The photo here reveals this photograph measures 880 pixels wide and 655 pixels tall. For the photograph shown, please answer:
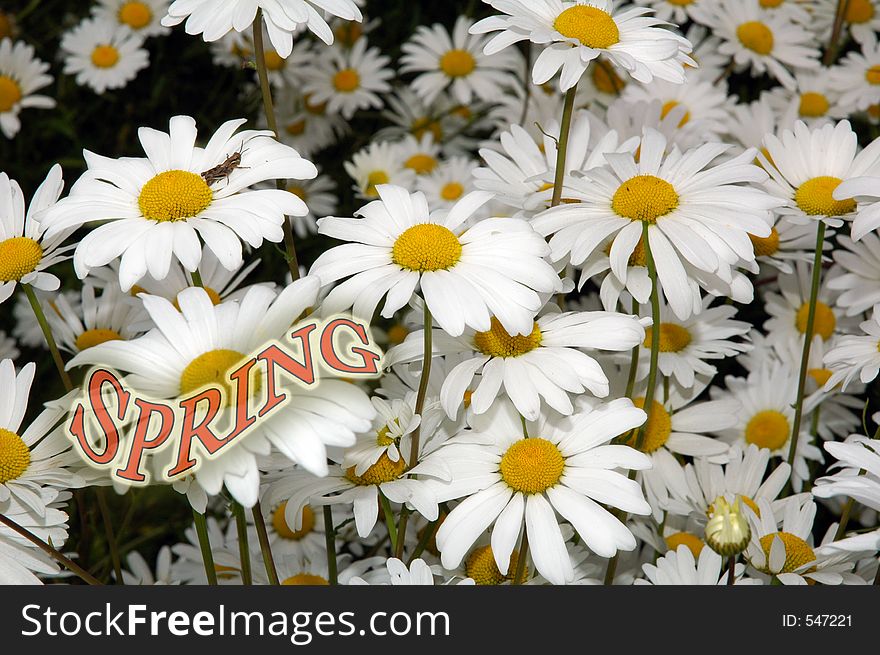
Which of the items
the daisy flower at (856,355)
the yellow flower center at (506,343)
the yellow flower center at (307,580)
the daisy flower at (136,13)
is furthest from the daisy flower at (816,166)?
the daisy flower at (136,13)

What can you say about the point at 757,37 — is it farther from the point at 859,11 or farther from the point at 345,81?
the point at 345,81

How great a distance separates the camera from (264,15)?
0.73 m

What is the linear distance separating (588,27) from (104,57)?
1087 mm

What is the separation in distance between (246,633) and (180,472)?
0.43 feet

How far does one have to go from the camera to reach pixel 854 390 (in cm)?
107

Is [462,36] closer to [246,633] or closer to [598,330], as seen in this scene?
[598,330]

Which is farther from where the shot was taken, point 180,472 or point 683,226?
point 683,226

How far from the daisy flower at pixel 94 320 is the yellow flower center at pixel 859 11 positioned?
120 cm

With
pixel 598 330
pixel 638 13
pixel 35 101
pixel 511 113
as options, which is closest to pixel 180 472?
pixel 598 330

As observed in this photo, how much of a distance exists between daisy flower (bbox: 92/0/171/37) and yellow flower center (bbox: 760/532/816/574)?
4.32 ft

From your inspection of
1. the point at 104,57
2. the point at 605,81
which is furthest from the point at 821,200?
the point at 104,57

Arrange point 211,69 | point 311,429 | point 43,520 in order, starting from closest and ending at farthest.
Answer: point 311,429 → point 43,520 → point 211,69

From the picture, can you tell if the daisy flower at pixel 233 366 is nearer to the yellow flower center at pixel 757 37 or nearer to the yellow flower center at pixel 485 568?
the yellow flower center at pixel 485 568

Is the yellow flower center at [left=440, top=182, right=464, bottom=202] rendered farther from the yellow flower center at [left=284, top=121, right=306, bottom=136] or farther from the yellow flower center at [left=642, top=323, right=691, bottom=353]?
the yellow flower center at [left=642, top=323, right=691, bottom=353]
